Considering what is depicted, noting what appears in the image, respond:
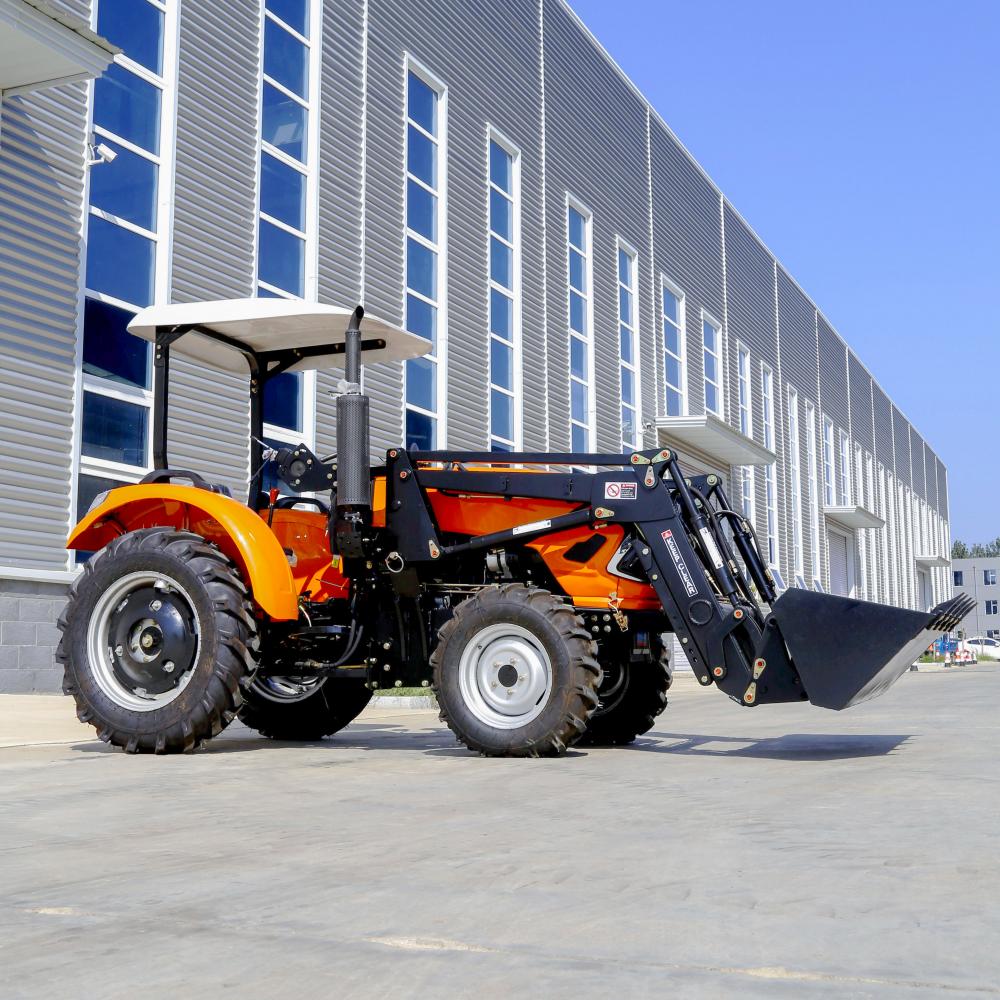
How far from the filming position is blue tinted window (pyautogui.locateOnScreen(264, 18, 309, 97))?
18438mm

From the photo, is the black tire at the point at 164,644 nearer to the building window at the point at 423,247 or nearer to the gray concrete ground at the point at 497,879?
the gray concrete ground at the point at 497,879

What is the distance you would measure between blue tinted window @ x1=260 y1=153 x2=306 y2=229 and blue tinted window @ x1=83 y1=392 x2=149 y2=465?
4.25 m

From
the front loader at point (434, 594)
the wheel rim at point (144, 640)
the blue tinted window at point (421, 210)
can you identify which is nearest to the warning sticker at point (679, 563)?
the front loader at point (434, 594)

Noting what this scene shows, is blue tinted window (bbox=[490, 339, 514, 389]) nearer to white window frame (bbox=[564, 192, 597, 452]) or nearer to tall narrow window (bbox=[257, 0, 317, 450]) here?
white window frame (bbox=[564, 192, 597, 452])

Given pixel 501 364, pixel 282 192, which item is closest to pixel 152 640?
pixel 282 192

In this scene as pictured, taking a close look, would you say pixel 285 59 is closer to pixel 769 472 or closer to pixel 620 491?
pixel 620 491

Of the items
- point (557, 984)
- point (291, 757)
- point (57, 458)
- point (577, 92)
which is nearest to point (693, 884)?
point (557, 984)

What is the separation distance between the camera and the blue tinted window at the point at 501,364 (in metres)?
24.8

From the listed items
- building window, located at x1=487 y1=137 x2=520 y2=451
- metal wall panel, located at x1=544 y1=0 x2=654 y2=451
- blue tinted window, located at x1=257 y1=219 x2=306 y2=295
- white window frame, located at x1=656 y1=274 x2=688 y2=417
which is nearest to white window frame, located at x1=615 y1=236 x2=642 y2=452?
metal wall panel, located at x1=544 y1=0 x2=654 y2=451

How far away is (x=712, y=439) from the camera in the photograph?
117ft

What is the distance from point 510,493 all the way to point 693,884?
4739mm

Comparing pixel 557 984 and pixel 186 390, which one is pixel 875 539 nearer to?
pixel 186 390

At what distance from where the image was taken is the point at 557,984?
2.77m

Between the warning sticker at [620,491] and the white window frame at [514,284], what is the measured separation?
53.0 ft
